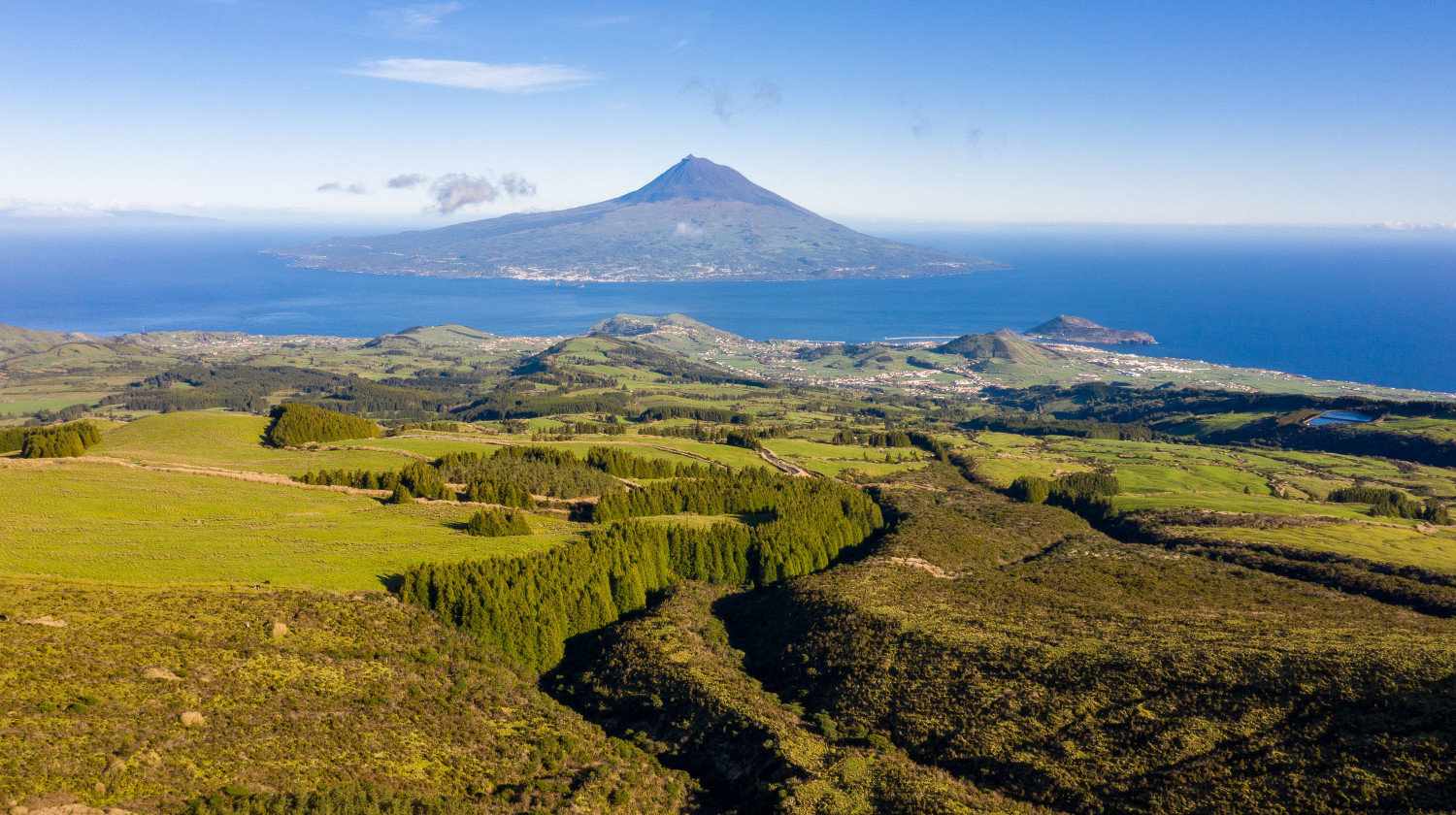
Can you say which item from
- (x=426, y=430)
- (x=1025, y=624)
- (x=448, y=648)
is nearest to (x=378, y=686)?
(x=448, y=648)

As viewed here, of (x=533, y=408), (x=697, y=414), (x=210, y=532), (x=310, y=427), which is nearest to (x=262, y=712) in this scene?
(x=210, y=532)

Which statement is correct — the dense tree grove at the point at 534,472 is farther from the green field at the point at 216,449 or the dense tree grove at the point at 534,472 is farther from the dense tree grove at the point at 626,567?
the dense tree grove at the point at 626,567

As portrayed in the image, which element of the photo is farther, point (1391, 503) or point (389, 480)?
point (1391, 503)

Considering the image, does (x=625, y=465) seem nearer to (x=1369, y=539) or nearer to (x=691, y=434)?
(x=691, y=434)

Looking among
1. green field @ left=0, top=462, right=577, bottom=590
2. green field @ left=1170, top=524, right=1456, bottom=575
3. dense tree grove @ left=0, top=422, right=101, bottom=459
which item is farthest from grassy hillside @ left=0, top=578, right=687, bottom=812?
green field @ left=1170, top=524, right=1456, bottom=575

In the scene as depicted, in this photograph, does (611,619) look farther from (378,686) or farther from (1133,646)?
(1133,646)

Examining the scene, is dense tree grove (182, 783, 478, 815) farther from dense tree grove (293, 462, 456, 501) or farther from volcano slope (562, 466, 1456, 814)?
dense tree grove (293, 462, 456, 501)
